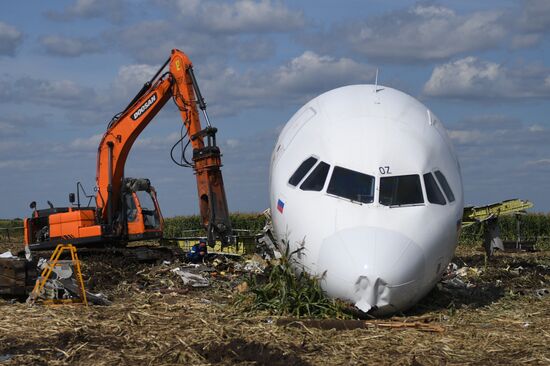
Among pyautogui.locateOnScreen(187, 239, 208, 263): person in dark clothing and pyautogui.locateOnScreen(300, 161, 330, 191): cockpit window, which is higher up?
pyautogui.locateOnScreen(300, 161, 330, 191): cockpit window

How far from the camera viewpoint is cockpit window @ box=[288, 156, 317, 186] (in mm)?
12781

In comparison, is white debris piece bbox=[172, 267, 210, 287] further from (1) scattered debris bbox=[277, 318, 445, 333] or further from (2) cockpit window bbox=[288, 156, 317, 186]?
(1) scattered debris bbox=[277, 318, 445, 333]

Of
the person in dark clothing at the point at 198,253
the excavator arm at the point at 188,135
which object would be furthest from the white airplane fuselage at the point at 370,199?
the person in dark clothing at the point at 198,253

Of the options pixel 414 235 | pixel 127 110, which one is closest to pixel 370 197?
pixel 414 235

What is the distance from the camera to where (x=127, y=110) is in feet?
84.6

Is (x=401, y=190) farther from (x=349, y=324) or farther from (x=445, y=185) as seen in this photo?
(x=349, y=324)

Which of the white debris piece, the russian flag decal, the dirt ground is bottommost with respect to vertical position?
the dirt ground

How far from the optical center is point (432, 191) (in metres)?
12.4

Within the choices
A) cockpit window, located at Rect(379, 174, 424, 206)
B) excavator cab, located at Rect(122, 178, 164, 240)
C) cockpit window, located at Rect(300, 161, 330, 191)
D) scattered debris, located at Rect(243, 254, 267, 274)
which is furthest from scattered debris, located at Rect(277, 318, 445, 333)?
excavator cab, located at Rect(122, 178, 164, 240)

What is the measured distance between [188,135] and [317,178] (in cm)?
1167

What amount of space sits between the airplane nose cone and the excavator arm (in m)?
10.6

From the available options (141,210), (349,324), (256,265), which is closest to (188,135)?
(141,210)

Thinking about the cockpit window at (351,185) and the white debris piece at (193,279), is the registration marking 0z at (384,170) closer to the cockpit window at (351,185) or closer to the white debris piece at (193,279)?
the cockpit window at (351,185)

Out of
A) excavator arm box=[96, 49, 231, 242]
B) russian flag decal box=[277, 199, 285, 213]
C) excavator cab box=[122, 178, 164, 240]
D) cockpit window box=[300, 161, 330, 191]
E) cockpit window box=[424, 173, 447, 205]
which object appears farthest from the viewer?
excavator cab box=[122, 178, 164, 240]
